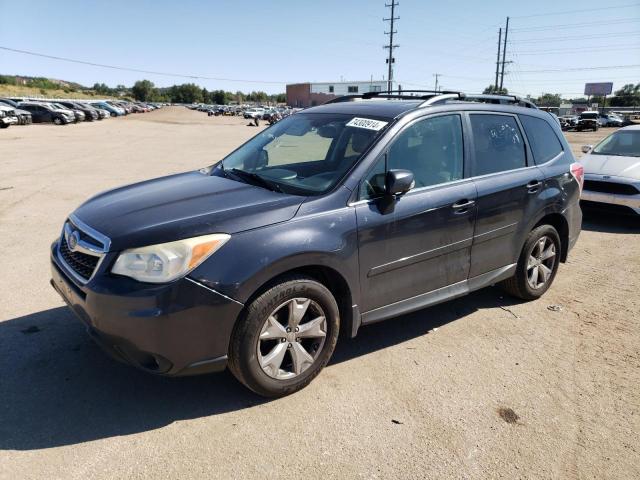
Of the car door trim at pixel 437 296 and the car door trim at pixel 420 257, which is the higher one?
the car door trim at pixel 420 257


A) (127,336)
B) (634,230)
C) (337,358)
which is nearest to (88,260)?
(127,336)

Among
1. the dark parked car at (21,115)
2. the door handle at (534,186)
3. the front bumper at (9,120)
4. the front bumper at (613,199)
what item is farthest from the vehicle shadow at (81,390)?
the dark parked car at (21,115)

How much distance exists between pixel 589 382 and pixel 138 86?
5996 inches

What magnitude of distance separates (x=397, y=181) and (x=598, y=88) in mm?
127608

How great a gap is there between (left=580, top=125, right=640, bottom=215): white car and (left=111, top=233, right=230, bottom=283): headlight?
7.32 meters

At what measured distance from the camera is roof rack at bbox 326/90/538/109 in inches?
159

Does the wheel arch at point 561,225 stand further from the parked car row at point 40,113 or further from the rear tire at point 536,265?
the parked car row at point 40,113

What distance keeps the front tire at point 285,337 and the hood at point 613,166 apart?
6.83m

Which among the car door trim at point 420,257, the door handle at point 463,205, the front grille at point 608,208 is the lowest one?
the front grille at point 608,208

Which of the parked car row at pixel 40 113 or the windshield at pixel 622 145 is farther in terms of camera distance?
the parked car row at pixel 40 113

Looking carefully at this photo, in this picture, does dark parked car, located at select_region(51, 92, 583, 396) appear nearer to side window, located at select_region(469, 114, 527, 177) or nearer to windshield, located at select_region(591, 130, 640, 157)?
side window, located at select_region(469, 114, 527, 177)

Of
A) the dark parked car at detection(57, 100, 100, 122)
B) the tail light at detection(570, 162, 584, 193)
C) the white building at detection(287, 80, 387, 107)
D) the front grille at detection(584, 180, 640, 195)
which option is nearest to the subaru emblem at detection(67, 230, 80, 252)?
the tail light at detection(570, 162, 584, 193)

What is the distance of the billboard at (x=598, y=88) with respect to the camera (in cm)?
10719

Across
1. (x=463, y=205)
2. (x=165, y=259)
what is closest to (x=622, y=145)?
(x=463, y=205)
